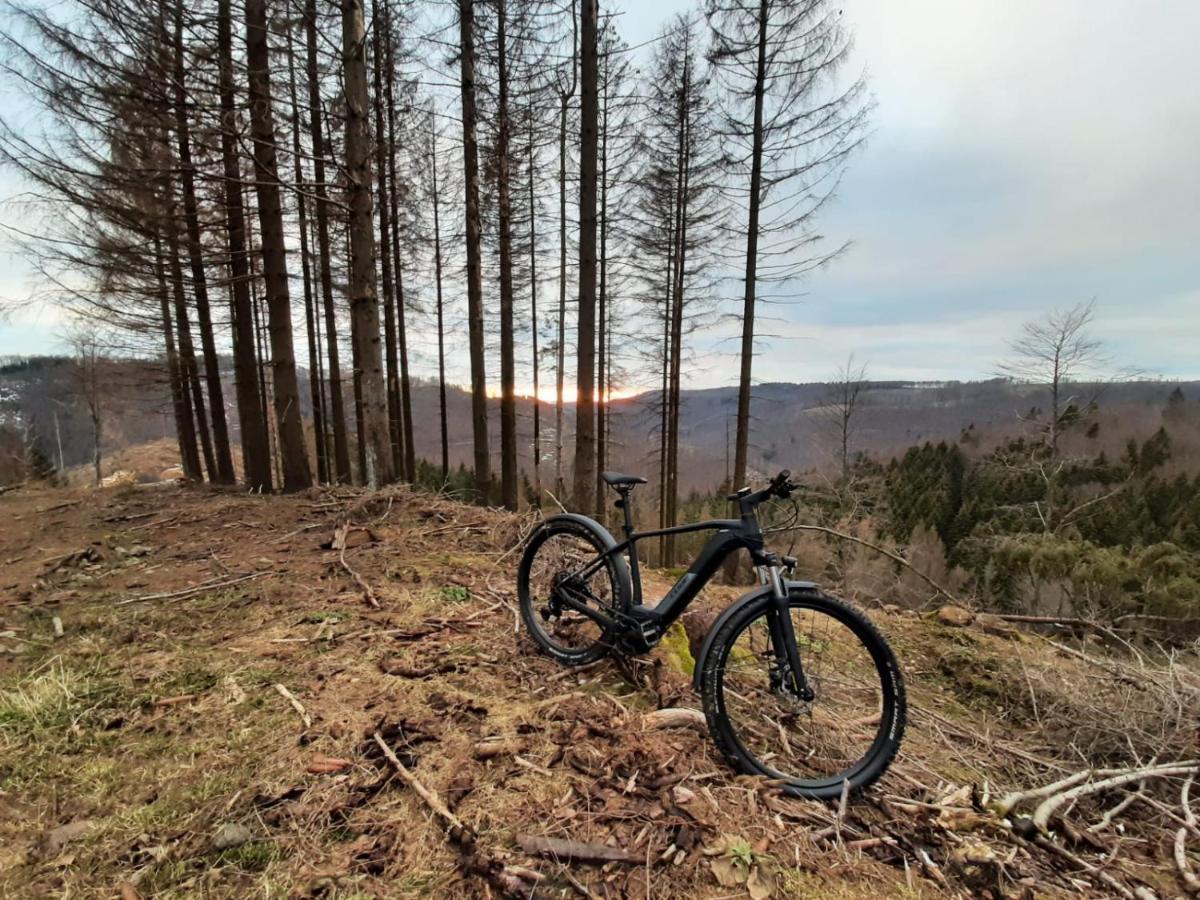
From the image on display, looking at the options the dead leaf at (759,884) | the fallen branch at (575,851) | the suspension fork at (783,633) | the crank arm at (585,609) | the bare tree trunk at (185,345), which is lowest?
the dead leaf at (759,884)

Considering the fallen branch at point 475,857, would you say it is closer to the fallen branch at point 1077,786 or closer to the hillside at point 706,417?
the fallen branch at point 1077,786

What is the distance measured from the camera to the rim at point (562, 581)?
9.63ft

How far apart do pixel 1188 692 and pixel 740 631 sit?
8.38ft

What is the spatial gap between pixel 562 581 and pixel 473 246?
27.5ft

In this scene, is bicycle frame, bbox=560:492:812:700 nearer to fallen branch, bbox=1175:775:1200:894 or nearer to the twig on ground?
the twig on ground

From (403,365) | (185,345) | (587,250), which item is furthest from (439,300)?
→ (587,250)

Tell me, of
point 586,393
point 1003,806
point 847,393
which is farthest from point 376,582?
point 847,393

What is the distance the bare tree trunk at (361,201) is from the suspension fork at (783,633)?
5.75 m

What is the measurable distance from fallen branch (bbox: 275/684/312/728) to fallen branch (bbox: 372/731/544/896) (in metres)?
0.61

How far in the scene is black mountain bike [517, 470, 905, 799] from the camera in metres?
1.98

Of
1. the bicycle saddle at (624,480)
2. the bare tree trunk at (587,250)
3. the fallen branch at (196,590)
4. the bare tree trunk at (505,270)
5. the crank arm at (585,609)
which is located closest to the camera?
the crank arm at (585,609)

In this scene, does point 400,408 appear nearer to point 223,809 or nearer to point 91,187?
point 91,187

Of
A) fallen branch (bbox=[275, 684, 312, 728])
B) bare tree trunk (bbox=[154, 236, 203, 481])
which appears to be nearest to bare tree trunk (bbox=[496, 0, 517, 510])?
bare tree trunk (bbox=[154, 236, 203, 481])

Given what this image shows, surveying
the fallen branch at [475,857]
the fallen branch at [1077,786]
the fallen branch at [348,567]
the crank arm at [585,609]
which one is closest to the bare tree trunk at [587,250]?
the fallen branch at [348,567]
